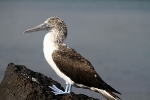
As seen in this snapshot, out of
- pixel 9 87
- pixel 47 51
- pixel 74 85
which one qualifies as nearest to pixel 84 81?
pixel 74 85

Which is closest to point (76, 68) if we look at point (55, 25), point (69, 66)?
point (69, 66)

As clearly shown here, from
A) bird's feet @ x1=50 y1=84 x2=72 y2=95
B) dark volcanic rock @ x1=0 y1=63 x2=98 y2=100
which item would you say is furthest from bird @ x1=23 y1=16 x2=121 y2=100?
dark volcanic rock @ x1=0 y1=63 x2=98 y2=100

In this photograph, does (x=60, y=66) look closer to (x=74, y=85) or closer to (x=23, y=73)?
(x=74, y=85)

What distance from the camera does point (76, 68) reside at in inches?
330

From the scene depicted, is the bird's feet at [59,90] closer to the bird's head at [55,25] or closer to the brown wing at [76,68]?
the brown wing at [76,68]

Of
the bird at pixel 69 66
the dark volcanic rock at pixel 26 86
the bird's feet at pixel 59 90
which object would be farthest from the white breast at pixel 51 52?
the dark volcanic rock at pixel 26 86

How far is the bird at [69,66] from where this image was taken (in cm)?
834

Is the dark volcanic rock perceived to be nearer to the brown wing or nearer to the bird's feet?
the bird's feet

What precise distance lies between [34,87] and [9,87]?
617mm

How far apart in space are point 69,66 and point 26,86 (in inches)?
32.3

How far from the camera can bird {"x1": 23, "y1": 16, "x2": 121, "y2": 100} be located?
328 inches

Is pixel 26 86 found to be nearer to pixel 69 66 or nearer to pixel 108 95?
pixel 69 66

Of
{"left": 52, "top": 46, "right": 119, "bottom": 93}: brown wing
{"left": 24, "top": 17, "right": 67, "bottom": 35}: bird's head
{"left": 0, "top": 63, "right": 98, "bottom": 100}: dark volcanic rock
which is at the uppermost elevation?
{"left": 24, "top": 17, "right": 67, "bottom": 35}: bird's head

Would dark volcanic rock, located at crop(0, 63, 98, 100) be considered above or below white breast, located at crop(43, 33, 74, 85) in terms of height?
below
